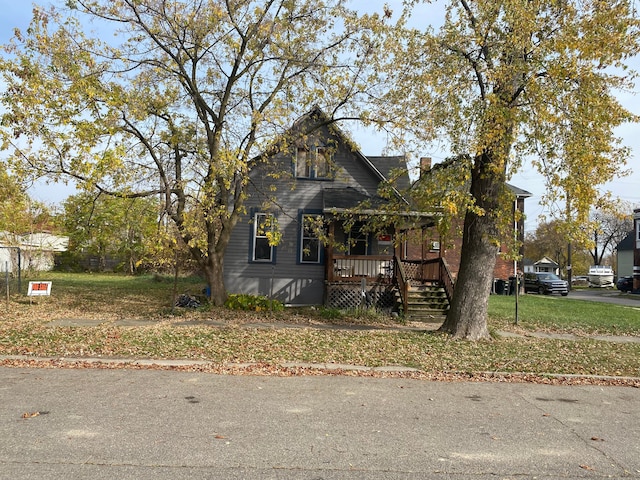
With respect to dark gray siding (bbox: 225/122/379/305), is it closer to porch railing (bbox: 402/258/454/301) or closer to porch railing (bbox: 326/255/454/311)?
porch railing (bbox: 326/255/454/311)

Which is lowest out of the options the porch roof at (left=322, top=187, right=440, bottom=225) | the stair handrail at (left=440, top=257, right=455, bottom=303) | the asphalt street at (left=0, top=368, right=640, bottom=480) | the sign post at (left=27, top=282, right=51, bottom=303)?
the asphalt street at (left=0, top=368, right=640, bottom=480)

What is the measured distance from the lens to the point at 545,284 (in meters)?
32.6

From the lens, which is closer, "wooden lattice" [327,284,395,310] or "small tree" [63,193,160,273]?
"small tree" [63,193,160,273]

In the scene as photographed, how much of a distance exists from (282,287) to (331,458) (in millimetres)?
13563

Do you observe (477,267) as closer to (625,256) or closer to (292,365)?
(292,365)

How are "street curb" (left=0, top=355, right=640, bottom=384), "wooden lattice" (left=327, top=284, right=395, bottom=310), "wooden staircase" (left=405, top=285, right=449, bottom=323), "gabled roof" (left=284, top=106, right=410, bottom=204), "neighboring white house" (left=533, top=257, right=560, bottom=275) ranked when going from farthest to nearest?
"neighboring white house" (left=533, top=257, right=560, bottom=275) → "wooden lattice" (left=327, top=284, right=395, bottom=310) → "wooden staircase" (left=405, top=285, right=449, bottom=323) → "gabled roof" (left=284, top=106, right=410, bottom=204) → "street curb" (left=0, top=355, right=640, bottom=384)

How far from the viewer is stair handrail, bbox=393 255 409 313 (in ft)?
48.8

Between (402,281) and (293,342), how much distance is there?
6012 millimetres

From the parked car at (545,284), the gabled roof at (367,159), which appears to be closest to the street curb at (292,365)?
the gabled roof at (367,159)

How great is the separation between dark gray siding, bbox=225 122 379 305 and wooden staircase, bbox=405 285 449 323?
12.9 feet

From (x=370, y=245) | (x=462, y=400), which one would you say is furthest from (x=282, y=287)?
(x=462, y=400)

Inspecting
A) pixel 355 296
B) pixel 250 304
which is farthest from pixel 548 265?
pixel 250 304

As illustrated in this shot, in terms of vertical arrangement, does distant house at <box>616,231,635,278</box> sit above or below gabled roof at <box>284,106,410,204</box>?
below

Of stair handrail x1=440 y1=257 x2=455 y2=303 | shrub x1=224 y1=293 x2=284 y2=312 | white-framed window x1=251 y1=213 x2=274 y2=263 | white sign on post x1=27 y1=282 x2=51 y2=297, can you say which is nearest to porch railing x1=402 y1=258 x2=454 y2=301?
stair handrail x1=440 y1=257 x2=455 y2=303
